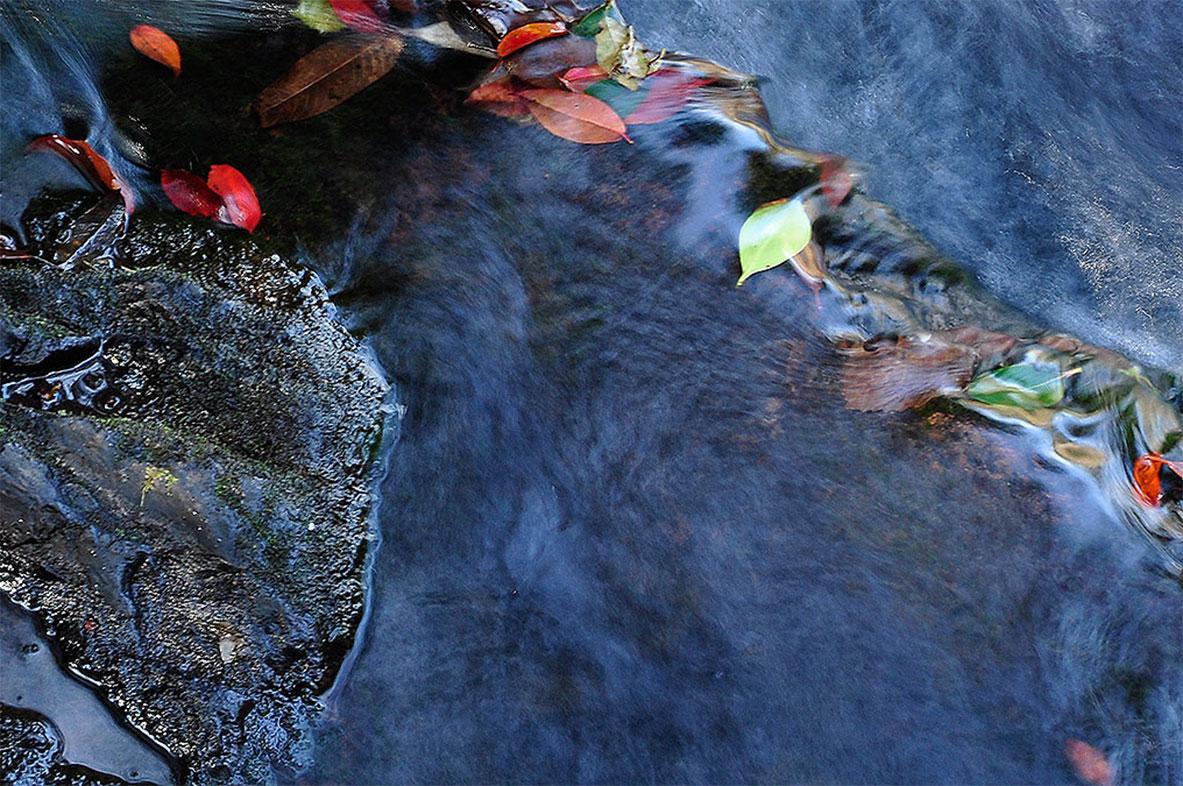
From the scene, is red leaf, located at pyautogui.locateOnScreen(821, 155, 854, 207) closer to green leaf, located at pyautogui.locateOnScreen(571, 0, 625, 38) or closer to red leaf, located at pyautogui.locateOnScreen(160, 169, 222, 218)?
green leaf, located at pyautogui.locateOnScreen(571, 0, 625, 38)

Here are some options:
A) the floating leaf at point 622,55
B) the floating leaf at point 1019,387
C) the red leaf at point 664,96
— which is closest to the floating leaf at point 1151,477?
the floating leaf at point 1019,387

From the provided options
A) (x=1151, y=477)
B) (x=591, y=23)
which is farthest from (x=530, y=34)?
(x=1151, y=477)

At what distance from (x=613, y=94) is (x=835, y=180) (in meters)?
0.54

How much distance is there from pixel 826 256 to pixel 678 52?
0.59 meters

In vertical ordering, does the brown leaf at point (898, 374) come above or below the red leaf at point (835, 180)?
below

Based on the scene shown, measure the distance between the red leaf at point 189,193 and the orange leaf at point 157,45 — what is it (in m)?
0.23

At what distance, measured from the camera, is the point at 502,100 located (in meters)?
2.08

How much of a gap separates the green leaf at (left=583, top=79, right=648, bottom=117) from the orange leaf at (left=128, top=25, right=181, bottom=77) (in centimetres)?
93

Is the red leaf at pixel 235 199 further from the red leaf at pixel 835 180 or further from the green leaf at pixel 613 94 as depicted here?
the red leaf at pixel 835 180

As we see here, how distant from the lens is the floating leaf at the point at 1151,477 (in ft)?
6.59

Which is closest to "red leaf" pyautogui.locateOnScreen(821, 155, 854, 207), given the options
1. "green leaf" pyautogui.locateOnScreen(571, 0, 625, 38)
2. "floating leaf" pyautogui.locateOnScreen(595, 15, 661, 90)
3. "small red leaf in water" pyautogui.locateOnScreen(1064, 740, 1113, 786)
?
"floating leaf" pyautogui.locateOnScreen(595, 15, 661, 90)

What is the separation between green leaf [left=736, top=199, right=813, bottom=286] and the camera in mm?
2021

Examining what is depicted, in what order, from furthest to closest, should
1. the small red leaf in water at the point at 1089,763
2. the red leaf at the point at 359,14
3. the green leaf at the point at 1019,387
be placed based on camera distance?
the red leaf at the point at 359,14, the green leaf at the point at 1019,387, the small red leaf in water at the point at 1089,763

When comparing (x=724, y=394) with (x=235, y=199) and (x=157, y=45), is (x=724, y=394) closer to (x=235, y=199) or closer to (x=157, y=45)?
(x=235, y=199)
